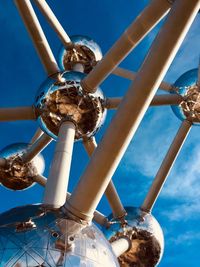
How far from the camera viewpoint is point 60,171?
23.4ft

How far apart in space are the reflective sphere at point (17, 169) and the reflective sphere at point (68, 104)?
135 inches

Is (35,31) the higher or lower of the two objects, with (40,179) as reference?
higher

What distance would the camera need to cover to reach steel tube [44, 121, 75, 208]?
261 inches

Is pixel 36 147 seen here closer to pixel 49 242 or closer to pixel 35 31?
pixel 35 31

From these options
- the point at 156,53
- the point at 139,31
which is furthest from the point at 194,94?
the point at 156,53

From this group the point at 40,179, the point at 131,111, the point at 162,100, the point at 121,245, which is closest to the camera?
the point at 131,111

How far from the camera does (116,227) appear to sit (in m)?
11.3

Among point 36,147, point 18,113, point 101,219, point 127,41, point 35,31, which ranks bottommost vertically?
point 101,219

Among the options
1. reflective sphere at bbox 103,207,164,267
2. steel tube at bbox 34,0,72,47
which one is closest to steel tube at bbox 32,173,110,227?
reflective sphere at bbox 103,207,164,267

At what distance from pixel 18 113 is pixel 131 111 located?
4.49 metres

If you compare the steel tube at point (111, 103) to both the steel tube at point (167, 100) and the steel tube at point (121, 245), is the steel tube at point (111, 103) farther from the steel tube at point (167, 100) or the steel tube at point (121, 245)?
the steel tube at point (121, 245)

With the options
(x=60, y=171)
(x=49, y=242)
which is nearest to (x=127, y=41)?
(x=60, y=171)

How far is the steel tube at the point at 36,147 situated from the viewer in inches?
433

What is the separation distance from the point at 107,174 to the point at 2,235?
1506mm
